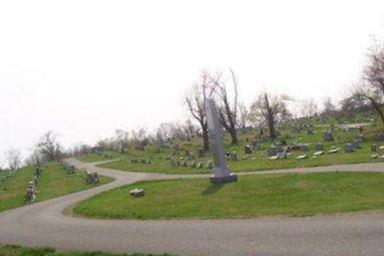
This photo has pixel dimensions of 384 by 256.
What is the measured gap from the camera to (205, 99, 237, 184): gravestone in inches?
1027

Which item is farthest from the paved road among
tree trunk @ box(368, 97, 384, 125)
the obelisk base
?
tree trunk @ box(368, 97, 384, 125)

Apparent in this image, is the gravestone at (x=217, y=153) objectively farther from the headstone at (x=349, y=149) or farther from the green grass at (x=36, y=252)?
the green grass at (x=36, y=252)

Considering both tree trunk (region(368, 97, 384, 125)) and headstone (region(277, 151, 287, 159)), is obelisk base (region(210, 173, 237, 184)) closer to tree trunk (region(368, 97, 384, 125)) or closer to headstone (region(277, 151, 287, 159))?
headstone (region(277, 151, 287, 159))

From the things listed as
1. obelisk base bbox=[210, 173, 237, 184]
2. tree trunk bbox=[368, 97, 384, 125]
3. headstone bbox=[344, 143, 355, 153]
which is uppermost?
tree trunk bbox=[368, 97, 384, 125]

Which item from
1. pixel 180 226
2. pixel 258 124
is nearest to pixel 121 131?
pixel 258 124

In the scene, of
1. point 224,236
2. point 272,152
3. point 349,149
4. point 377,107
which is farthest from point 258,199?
point 377,107

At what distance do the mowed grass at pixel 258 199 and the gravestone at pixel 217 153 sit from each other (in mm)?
561

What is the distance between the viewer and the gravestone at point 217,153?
26.1m

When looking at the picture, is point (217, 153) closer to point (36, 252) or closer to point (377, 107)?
point (36, 252)

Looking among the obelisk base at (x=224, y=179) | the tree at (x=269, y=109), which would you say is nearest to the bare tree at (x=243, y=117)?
the tree at (x=269, y=109)

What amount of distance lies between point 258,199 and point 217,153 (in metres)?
6.90

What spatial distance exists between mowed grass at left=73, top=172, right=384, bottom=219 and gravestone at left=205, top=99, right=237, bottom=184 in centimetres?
56

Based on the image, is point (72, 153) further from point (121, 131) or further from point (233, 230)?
point (233, 230)

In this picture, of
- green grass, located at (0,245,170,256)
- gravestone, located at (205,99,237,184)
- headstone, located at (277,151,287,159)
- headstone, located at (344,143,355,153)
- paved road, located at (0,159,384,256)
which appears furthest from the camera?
headstone, located at (277,151,287,159)
